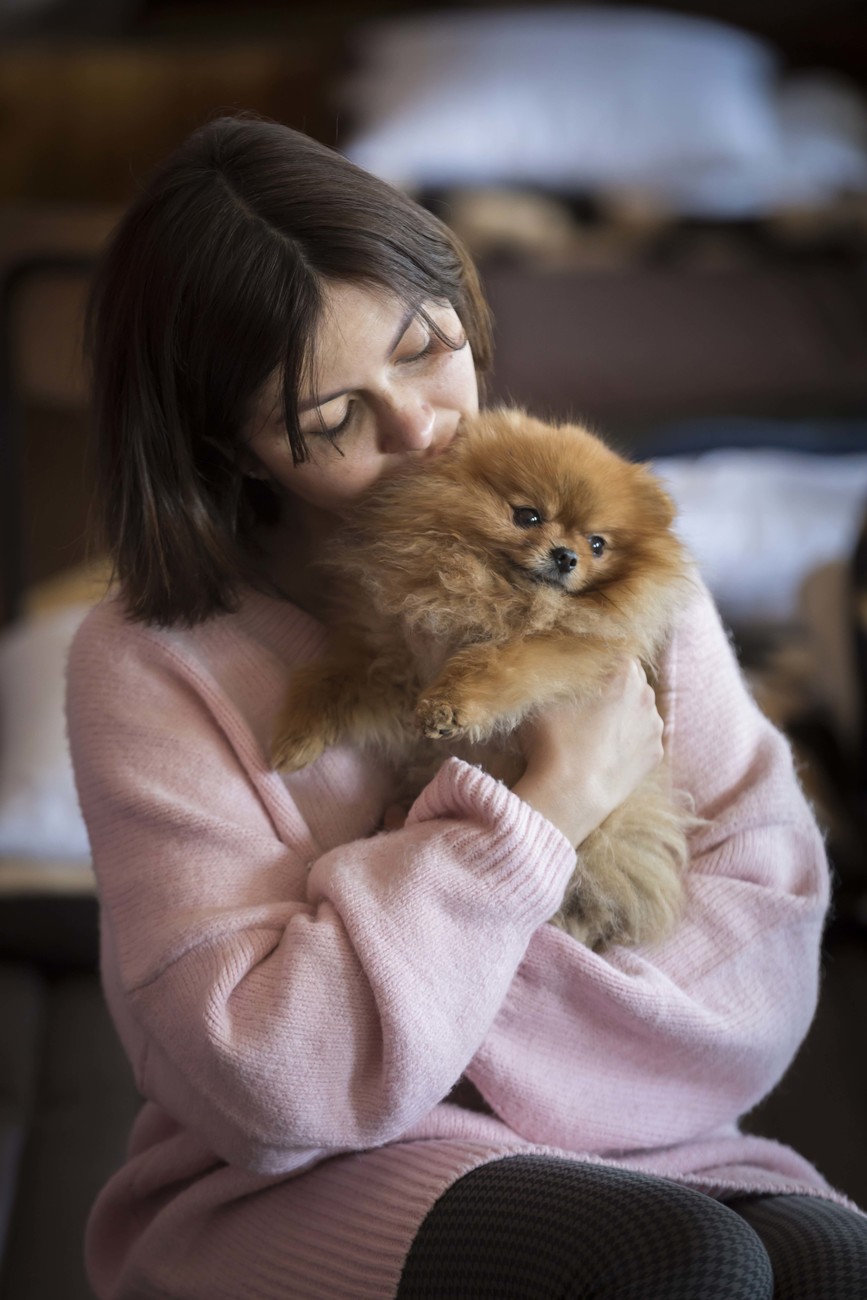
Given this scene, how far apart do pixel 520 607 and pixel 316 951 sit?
0.37m

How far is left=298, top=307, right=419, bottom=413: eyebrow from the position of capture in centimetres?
110

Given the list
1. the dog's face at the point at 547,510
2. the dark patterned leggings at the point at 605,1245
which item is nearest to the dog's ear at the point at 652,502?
the dog's face at the point at 547,510

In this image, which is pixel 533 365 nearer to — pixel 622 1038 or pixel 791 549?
pixel 791 549

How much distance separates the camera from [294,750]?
1125 millimetres

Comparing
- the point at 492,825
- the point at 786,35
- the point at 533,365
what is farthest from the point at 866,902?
the point at 786,35

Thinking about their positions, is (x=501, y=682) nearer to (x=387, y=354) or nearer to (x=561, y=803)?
(x=561, y=803)

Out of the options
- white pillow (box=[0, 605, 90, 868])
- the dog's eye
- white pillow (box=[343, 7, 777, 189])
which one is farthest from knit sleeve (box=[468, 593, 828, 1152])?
white pillow (box=[343, 7, 777, 189])

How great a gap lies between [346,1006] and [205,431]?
1.90ft

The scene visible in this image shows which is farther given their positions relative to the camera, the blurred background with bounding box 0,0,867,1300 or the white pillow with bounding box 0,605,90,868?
the white pillow with bounding box 0,605,90,868

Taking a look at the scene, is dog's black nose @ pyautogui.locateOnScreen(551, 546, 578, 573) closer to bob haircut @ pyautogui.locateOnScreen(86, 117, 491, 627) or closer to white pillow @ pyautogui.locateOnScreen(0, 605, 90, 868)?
bob haircut @ pyautogui.locateOnScreen(86, 117, 491, 627)

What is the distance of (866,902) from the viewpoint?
179cm

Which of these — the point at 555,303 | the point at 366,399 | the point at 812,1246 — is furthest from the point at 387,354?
the point at 555,303

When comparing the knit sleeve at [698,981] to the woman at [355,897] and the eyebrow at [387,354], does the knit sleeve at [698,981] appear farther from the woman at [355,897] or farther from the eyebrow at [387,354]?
the eyebrow at [387,354]

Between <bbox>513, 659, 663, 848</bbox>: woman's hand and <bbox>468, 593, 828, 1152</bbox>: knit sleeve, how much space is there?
0.09 meters
